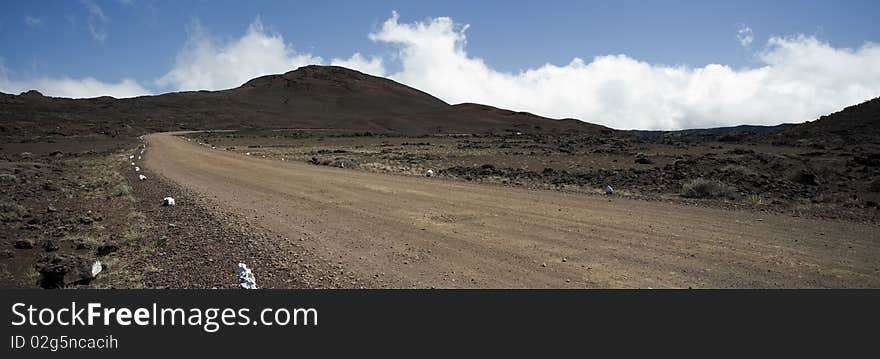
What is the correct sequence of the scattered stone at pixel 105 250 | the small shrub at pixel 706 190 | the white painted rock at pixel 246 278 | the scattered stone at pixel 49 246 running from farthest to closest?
1. the small shrub at pixel 706 190
2. the scattered stone at pixel 49 246
3. the scattered stone at pixel 105 250
4. the white painted rock at pixel 246 278

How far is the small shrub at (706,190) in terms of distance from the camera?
12945 mm

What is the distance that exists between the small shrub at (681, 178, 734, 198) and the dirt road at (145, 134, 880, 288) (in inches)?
104

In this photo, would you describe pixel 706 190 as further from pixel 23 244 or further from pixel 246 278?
pixel 23 244

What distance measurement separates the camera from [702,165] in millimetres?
21891

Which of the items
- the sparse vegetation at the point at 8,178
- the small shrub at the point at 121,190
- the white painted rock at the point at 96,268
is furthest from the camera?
the sparse vegetation at the point at 8,178

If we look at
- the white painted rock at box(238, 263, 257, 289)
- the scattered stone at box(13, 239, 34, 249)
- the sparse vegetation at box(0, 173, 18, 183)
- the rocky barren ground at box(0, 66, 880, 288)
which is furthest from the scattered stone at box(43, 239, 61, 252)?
the sparse vegetation at box(0, 173, 18, 183)

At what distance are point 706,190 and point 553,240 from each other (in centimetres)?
775

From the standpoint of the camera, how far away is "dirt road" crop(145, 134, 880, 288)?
5.93 metres

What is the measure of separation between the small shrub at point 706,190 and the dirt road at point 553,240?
2651 mm

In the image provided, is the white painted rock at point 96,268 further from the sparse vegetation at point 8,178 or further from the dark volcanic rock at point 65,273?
the sparse vegetation at point 8,178

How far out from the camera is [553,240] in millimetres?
7750

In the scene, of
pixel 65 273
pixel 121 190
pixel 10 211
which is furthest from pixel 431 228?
pixel 121 190

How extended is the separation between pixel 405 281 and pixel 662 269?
3349 millimetres

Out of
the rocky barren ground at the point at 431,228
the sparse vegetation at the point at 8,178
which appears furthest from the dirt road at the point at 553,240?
the sparse vegetation at the point at 8,178
